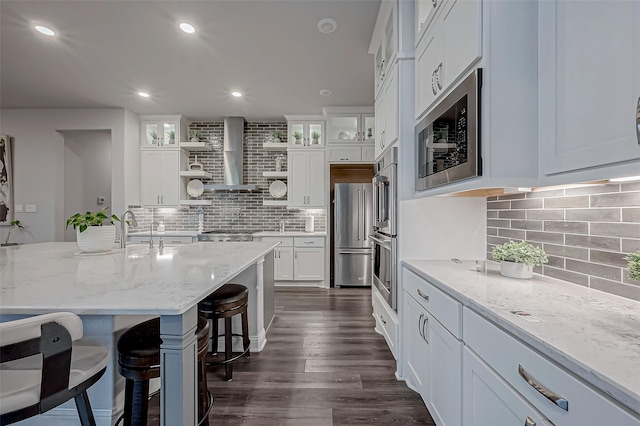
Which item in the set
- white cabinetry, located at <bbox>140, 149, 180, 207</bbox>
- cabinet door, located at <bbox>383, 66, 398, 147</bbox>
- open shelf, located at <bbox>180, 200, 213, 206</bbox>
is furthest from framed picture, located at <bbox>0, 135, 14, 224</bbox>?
cabinet door, located at <bbox>383, 66, 398, 147</bbox>

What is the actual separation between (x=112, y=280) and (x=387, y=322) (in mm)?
2017

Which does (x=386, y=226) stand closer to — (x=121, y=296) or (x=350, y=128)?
(x=121, y=296)

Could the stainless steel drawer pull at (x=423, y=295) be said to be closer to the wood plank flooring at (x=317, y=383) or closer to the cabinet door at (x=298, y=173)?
the wood plank flooring at (x=317, y=383)

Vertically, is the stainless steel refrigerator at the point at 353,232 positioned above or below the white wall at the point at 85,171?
below

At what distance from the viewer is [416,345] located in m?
1.87

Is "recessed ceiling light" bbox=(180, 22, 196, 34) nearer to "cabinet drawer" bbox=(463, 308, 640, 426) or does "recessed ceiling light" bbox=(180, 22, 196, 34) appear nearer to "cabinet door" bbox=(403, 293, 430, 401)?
"cabinet door" bbox=(403, 293, 430, 401)

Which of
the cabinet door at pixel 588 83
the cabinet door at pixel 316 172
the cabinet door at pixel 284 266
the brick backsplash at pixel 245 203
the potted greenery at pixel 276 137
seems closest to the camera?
the cabinet door at pixel 588 83

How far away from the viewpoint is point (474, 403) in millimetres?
1125

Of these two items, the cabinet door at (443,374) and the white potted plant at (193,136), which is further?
the white potted plant at (193,136)

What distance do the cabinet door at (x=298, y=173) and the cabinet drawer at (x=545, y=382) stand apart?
4.04 meters

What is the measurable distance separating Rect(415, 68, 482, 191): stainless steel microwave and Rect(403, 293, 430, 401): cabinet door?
2.58ft

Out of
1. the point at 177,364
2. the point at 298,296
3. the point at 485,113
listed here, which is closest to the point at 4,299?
the point at 177,364

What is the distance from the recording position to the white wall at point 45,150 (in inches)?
185

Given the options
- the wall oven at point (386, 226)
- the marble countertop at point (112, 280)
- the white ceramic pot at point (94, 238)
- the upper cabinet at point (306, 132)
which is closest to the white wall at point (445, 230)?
the wall oven at point (386, 226)
